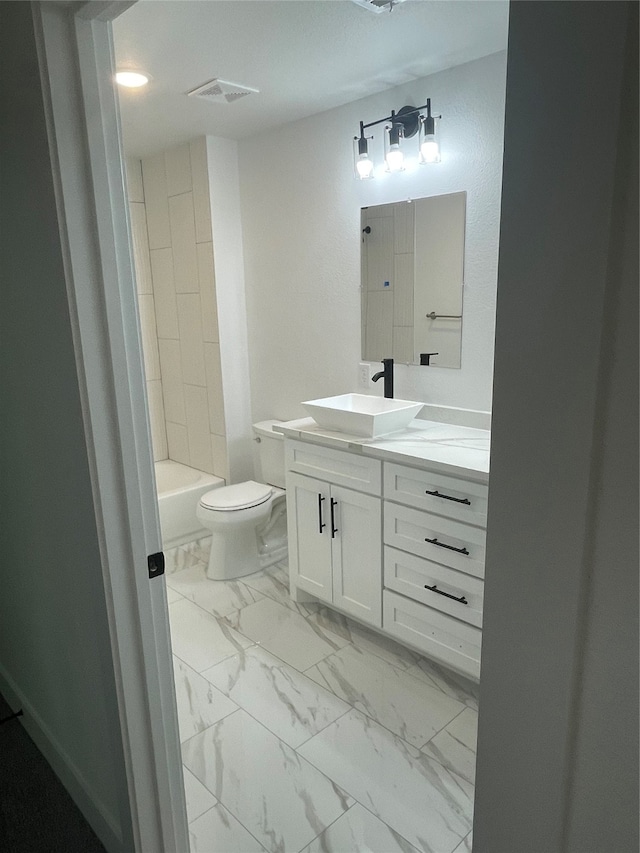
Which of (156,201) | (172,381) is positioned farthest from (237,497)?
(156,201)

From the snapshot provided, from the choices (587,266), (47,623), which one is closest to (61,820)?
(47,623)

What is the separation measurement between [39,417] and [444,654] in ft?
5.54

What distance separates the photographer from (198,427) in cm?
400

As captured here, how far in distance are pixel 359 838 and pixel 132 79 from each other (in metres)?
2.86

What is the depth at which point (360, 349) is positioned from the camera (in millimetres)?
3082

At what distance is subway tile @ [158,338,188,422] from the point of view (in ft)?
13.3

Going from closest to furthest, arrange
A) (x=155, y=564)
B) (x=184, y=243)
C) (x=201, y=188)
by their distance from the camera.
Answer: (x=155, y=564) → (x=201, y=188) → (x=184, y=243)

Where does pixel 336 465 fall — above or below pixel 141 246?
below

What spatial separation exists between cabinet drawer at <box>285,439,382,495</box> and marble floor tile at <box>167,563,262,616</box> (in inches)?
30.5

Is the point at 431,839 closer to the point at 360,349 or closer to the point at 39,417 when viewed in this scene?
the point at 39,417

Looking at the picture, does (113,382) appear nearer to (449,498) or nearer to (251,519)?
(449,498)

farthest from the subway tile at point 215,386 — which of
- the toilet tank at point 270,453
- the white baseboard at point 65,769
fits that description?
the white baseboard at point 65,769

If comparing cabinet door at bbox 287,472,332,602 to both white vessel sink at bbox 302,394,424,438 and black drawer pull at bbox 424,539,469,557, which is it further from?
black drawer pull at bbox 424,539,469,557

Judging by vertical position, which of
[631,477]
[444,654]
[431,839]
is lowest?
[431,839]
